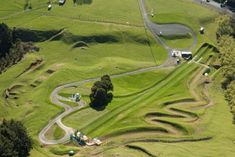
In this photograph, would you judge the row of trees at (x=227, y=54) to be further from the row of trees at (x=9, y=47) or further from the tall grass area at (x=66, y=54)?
the row of trees at (x=9, y=47)

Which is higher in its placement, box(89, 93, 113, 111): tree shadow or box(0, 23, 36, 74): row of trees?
box(0, 23, 36, 74): row of trees

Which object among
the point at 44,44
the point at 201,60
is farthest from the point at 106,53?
the point at 201,60

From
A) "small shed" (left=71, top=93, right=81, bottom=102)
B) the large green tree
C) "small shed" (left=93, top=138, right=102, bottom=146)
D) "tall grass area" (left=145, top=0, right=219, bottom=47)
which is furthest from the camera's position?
"tall grass area" (left=145, top=0, right=219, bottom=47)

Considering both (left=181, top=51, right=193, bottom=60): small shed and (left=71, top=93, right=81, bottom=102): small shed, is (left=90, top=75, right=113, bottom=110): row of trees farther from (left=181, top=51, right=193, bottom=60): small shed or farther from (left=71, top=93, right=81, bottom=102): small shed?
(left=181, top=51, right=193, bottom=60): small shed

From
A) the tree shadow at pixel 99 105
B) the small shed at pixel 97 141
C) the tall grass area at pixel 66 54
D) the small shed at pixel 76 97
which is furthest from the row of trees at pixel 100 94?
the small shed at pixel 97 141

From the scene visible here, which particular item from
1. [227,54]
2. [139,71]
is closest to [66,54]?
[139,71]

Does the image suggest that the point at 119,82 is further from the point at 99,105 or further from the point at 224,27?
the point at 224,27

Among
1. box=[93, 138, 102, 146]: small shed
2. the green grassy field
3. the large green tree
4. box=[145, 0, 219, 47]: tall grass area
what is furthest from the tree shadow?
box=[145, 0, 219, 47]: tall grass area
